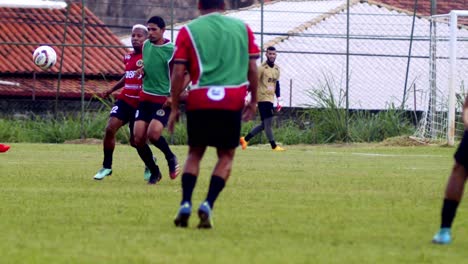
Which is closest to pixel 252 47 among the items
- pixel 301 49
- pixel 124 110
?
pixel 124 110

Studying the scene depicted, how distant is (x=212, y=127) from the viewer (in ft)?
31.2

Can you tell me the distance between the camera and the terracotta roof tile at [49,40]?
120 feet

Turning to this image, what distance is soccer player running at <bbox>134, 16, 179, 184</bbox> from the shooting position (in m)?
14.4

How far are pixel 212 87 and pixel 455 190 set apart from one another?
214 centimetres

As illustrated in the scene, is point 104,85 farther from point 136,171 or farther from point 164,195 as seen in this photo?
point 164,195

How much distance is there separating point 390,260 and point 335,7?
111ft

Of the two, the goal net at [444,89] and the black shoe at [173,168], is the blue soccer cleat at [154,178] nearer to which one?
the black shoe at [173,168]

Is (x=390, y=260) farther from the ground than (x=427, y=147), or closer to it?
farther from the ground

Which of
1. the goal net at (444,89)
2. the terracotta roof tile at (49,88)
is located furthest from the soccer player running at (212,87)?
the terracotta roof tile at (49,88)

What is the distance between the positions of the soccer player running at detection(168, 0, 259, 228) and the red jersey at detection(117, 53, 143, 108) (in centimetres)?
545

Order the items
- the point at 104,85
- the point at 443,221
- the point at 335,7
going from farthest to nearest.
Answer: the point at 335,7 < the point at 104,85 < the point at 443,221

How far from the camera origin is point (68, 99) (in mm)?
33438

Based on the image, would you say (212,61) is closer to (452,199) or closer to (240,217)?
(240,217)

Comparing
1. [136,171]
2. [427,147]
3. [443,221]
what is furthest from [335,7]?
[443,221]
